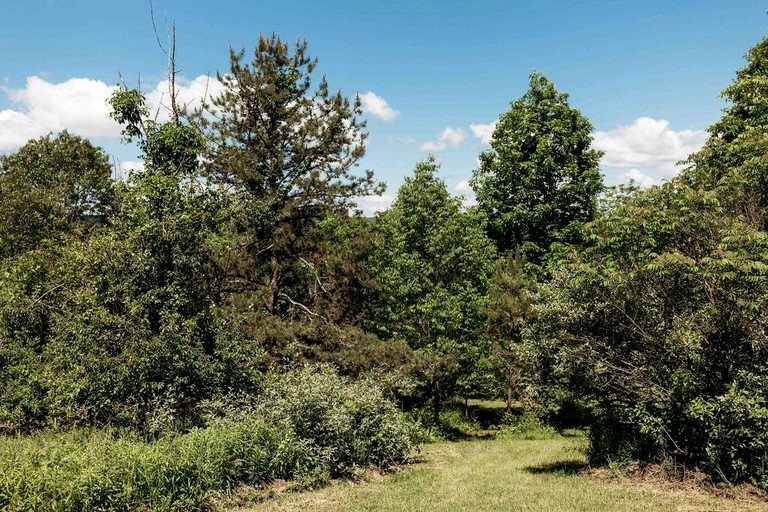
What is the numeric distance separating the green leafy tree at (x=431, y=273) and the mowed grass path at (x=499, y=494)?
8.27m

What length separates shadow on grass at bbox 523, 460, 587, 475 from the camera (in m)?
13.5

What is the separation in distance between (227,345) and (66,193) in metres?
28.7

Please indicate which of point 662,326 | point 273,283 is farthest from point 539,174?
point 662,326

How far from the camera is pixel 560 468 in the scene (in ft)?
45.9

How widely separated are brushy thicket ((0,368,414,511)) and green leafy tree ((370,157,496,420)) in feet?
24.3

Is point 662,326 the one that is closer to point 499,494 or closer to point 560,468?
point 560,468

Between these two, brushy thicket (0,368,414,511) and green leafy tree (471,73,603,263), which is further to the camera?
green leafy tree (471,73,603,263)

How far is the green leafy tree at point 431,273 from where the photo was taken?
74.1 ft

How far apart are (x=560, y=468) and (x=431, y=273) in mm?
10830

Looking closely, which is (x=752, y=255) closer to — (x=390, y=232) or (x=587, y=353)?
(x=587, y=353)

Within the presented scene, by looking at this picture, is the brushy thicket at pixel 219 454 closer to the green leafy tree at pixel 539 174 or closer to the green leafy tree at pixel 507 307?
the green leafy tree at pixel 507 307

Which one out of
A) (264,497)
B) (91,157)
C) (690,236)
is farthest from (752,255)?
(91,157)

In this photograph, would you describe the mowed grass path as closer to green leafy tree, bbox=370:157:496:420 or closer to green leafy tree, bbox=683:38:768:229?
green leafy tree, bbox=683:38:768:229

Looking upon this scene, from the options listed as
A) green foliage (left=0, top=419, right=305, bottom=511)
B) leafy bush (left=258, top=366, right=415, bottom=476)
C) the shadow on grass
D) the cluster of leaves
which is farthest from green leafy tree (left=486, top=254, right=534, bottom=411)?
green foliage (left=0, top=419, right=305, bottom=511)
